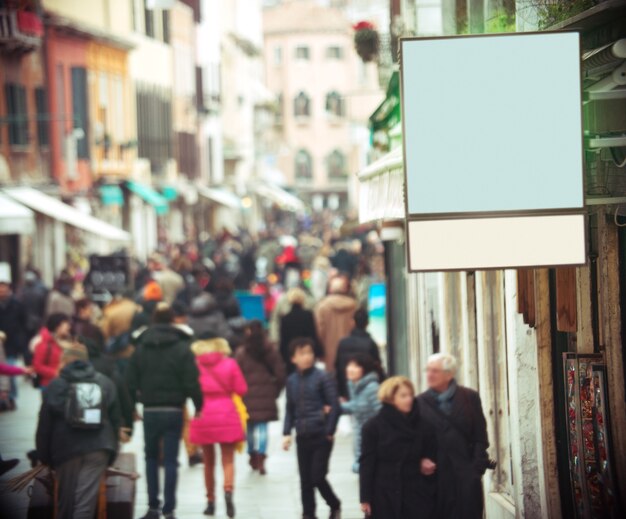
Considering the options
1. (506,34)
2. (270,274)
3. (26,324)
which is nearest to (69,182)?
(270,274)

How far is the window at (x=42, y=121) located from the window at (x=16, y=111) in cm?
122

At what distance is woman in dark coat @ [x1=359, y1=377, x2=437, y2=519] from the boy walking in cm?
248

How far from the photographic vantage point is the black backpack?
1160cm

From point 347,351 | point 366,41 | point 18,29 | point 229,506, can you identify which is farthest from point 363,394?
point 18,29

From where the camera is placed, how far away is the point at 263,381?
16016 mm

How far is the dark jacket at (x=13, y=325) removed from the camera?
77.8 ft

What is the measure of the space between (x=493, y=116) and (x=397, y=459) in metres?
2.98

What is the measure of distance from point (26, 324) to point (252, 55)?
63.9m

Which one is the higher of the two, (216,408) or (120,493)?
(216,408)

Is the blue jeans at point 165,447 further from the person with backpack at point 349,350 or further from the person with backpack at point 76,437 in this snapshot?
the person with backpack at point 349,350

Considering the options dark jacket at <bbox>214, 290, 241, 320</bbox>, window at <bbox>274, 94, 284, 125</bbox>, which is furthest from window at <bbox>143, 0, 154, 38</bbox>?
window at <bbox>274, 94, 284, 125</bbox>

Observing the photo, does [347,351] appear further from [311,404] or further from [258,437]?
[311,404]

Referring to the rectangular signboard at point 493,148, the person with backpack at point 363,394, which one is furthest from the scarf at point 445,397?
the rectangular signboard at point 493,148

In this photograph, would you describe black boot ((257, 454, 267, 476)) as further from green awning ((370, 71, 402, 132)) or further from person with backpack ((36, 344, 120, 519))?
person with backpack ((36, 344, 120, 519))
